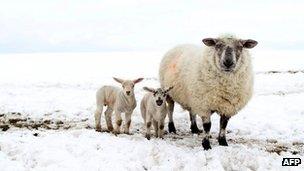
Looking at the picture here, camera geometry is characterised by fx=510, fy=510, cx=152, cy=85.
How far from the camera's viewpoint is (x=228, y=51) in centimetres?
1197

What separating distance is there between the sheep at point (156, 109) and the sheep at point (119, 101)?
46 cm

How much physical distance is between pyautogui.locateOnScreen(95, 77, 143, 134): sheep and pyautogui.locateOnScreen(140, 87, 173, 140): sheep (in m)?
0.46

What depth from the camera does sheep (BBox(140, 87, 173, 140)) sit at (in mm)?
12945

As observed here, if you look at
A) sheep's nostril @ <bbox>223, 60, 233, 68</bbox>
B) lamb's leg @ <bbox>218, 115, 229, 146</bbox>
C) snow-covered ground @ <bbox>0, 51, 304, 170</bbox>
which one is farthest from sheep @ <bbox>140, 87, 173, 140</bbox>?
sheep's nostril @ <bbox>223, 60, 233, 68</bbox>

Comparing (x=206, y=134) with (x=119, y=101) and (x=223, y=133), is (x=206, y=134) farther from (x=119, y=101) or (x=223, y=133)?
(x=119, y=101)

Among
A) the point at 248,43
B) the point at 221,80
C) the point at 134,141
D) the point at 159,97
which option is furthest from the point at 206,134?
the point at 248,43

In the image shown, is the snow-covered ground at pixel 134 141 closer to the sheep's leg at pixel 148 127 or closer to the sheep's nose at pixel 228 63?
the sheep's leg at pixel 148 127

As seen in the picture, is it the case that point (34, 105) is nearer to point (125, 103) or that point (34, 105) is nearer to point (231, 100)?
point (125, 103)

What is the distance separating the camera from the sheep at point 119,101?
1340 centimetres

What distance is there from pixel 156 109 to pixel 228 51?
2.53 metres

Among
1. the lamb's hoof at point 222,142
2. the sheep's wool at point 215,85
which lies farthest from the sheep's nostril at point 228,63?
the lamb's hoof at point 222,142

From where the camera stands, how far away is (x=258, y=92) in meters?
27.7

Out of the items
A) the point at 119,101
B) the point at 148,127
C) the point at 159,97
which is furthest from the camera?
the point at 119,101

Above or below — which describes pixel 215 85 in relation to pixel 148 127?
above
